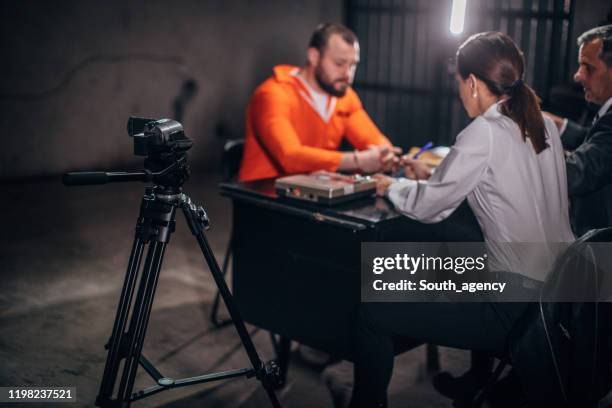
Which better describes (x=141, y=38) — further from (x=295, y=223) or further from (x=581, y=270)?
(x=581, y=270)

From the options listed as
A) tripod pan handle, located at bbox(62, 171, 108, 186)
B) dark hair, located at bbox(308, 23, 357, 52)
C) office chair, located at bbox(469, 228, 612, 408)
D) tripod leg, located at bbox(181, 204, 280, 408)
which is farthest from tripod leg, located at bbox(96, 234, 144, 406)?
dark hair, located at bbox(308, 23, 357, 52)

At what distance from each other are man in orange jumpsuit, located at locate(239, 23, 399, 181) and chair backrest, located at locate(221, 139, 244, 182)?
0.03 meters

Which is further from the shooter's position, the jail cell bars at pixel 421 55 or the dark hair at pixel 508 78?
the jail cell bars at pixel 421 55

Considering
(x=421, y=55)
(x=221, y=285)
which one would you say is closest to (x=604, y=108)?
(x=221, y=285)

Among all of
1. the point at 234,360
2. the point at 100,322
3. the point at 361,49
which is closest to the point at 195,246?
the point at 100,322

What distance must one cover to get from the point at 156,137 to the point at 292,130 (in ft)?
4.47

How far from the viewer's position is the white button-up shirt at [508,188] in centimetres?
213

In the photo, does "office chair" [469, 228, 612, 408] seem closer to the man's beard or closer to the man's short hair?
the man's short hair

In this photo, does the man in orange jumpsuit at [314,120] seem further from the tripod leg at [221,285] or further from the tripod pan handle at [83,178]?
the tripod pan handle at [83,178]

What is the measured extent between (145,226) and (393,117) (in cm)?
422

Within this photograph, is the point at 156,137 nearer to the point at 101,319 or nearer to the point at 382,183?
the point at 382,183

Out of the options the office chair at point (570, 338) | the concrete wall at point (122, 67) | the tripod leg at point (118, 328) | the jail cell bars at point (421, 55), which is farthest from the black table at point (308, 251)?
the concrete wall at point (122, 67)

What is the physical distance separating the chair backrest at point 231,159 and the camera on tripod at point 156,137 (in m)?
1.23

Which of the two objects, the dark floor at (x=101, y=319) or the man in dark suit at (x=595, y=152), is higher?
the man in dark suit at (x=595, y=152)
